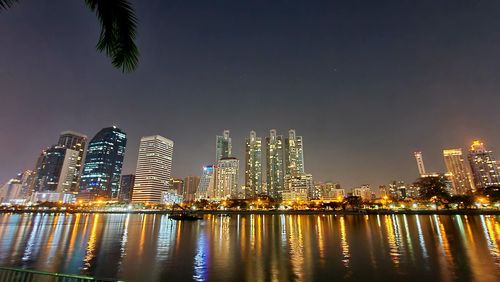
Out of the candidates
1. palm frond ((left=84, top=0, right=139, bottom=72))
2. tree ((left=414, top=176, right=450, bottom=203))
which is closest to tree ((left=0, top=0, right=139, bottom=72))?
palm frond ((left=84, top=0, right=139, bottom=72))

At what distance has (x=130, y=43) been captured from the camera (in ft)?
14.0

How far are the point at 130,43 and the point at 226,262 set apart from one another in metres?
21.7

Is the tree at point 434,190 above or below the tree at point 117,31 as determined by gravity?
above

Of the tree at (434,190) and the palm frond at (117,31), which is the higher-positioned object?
the tree at (434,190)

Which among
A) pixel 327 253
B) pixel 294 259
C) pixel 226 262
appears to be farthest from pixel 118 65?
pixel 327 253

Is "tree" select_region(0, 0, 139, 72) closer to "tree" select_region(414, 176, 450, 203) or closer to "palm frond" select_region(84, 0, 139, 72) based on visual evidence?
"palm frond" select_region(84, 0, 139, 72)

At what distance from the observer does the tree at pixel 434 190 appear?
14790 cm

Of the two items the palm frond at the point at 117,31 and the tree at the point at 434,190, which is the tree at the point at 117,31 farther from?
the tree at the point at 434,190

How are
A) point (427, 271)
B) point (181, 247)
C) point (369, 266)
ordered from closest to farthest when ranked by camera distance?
1. point (427, 271)
2. point (369, 266)
3. point (181, 247)

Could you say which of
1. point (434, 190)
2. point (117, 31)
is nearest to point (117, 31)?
point (117, 31)

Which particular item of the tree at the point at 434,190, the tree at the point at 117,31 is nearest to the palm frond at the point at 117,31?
the tree at the point at 117,31

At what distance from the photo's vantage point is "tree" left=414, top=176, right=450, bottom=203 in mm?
147900

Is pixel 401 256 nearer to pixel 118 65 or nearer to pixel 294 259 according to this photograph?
pixel 294 259

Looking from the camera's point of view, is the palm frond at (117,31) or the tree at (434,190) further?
the tree at (434,190)
